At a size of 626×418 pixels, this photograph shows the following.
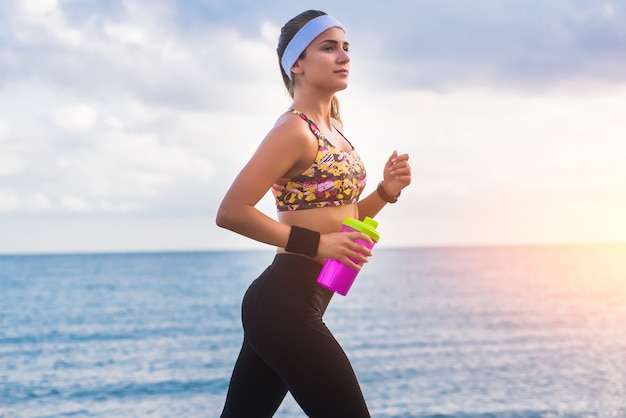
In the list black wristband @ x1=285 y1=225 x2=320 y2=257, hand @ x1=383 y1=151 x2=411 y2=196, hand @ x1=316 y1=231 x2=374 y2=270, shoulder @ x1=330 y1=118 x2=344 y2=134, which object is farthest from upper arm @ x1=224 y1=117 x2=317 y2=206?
hand @ x1=383 y1=151 x2=411 y2=196

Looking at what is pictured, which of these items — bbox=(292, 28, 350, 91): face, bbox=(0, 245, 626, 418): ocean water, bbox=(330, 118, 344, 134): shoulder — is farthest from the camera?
bbox=(0, 245, 626, 418): ocean water

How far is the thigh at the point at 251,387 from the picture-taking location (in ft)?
8.88

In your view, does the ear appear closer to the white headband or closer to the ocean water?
the white headband

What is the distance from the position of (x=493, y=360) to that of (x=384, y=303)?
2057cm

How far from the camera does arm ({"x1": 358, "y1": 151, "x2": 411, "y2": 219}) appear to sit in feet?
9.95

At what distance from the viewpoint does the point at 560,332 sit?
115 feet

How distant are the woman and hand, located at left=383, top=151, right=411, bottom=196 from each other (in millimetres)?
244

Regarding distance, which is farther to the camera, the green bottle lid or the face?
the face

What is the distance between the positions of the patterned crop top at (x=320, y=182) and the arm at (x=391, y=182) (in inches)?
14.2

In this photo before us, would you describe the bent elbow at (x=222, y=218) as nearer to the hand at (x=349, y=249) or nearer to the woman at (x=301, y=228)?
the woman at (x=301, y=228)

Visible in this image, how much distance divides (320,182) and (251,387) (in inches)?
29.6

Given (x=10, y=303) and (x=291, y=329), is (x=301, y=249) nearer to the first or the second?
(x=291, y=329)

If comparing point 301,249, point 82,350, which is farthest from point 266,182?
point 82,350

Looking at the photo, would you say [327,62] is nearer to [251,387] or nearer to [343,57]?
[343,57]
